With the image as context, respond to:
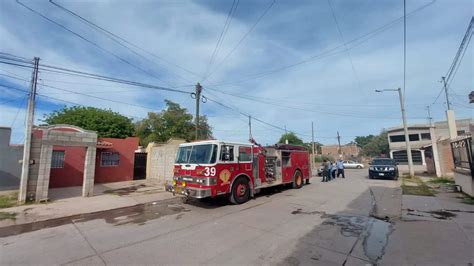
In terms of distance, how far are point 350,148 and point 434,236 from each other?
74.3 meters

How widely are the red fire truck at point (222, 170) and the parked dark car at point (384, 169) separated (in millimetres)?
11733

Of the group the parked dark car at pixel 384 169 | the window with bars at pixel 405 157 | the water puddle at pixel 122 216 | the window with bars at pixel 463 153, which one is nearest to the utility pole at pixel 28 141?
the water puddle at pixel 122 216

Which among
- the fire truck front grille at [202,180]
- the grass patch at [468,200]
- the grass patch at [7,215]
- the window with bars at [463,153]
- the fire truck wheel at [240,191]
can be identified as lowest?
the grass patch at [7,215]

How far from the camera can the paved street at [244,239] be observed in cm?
433

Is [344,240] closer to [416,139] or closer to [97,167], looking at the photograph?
[97,167]

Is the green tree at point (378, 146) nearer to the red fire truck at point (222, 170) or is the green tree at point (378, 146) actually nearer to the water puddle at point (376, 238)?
the red fire truck at point (222, 170)

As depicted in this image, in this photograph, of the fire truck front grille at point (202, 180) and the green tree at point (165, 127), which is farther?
the green tree at point (165, 127)

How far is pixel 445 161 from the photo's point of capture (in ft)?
63.0

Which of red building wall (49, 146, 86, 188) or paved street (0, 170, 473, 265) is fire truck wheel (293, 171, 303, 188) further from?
red building wall (49, 146, 86, 188)

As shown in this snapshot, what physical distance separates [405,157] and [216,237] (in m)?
42.4

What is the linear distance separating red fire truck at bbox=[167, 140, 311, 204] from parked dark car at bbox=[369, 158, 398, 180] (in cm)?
1173

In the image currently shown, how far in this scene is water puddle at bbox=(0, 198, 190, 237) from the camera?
21.9 ft

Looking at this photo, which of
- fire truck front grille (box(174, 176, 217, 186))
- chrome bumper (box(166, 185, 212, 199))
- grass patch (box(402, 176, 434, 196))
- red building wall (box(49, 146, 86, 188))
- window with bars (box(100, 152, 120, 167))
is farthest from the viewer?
window with bars (box(100, 152, 120, 167))

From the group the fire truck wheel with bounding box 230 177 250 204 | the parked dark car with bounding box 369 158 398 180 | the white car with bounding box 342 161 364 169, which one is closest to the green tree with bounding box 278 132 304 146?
the white car with bounding box 342 161 364 169
